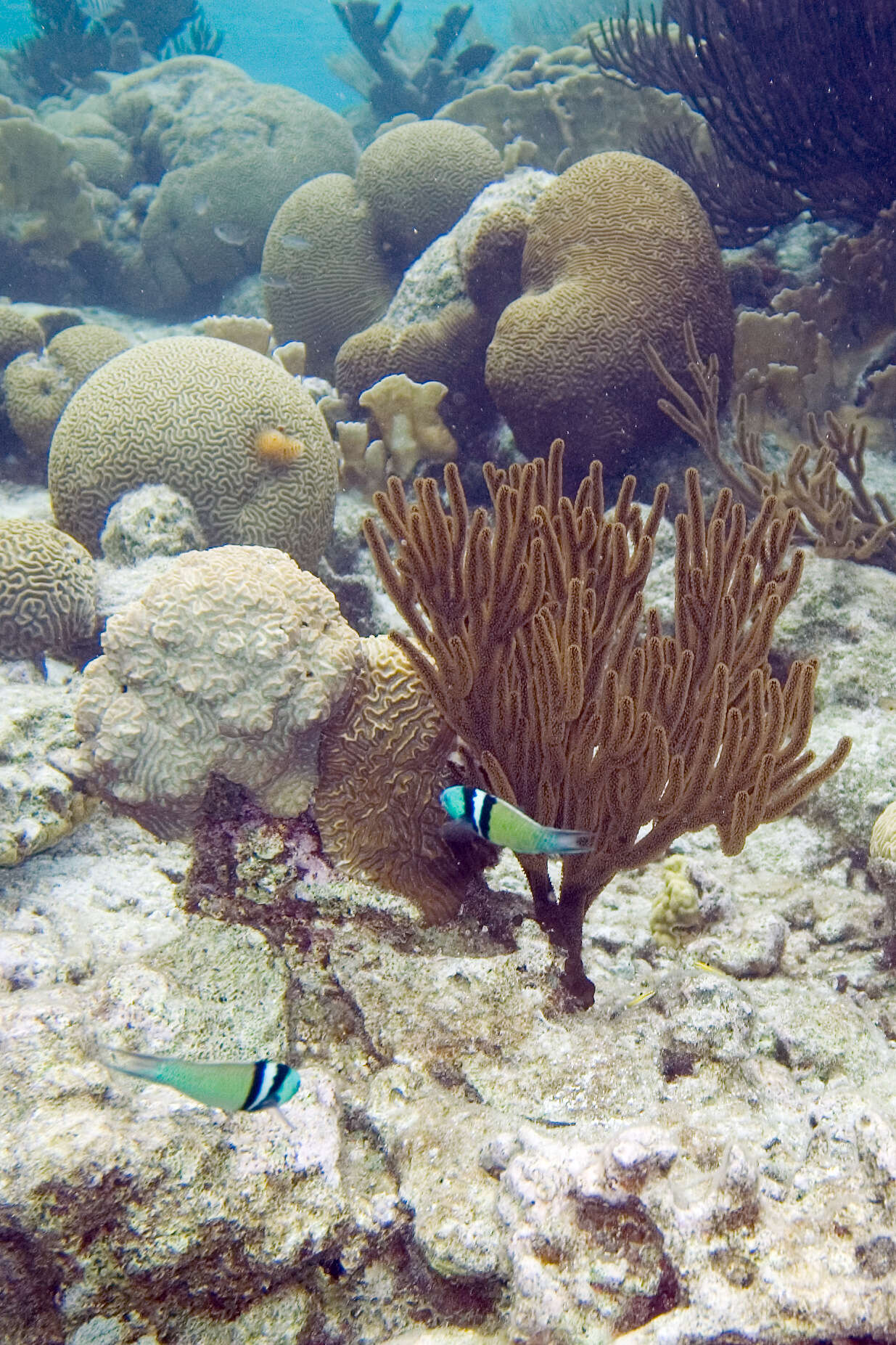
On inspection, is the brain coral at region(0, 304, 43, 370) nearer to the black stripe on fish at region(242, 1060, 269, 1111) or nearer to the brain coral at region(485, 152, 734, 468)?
the brain coral at region(485, 152, 734, 468)

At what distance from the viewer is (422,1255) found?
1660 millimetres

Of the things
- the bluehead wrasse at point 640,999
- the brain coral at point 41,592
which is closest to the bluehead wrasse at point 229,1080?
the bluehead wrasse at point 640,999

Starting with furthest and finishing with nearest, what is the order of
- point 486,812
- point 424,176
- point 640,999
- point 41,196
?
point 41,196 < point 424,176 < point 640,999 < point 486,812

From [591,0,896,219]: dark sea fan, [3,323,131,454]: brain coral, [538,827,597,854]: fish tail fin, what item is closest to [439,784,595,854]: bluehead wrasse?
[538,827,597,854]: fish tail fin

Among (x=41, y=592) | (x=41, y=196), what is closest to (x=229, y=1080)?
(x=41, y=592)

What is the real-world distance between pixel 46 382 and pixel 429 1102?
6.14m

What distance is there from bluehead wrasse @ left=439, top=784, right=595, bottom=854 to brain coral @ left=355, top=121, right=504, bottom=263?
738 cm

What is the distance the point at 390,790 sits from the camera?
8.09 feet

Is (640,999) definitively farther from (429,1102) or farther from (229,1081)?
(229,1081)

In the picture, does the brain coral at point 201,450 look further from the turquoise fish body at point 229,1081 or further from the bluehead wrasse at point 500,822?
the turquoise fish body at point 229,1081

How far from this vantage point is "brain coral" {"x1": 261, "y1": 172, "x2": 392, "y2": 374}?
7523 millimetres

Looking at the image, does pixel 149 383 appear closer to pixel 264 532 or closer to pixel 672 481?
pixel 264 532

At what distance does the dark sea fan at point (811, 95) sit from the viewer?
5.21m

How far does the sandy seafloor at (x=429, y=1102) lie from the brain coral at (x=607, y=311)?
265 centimetres
